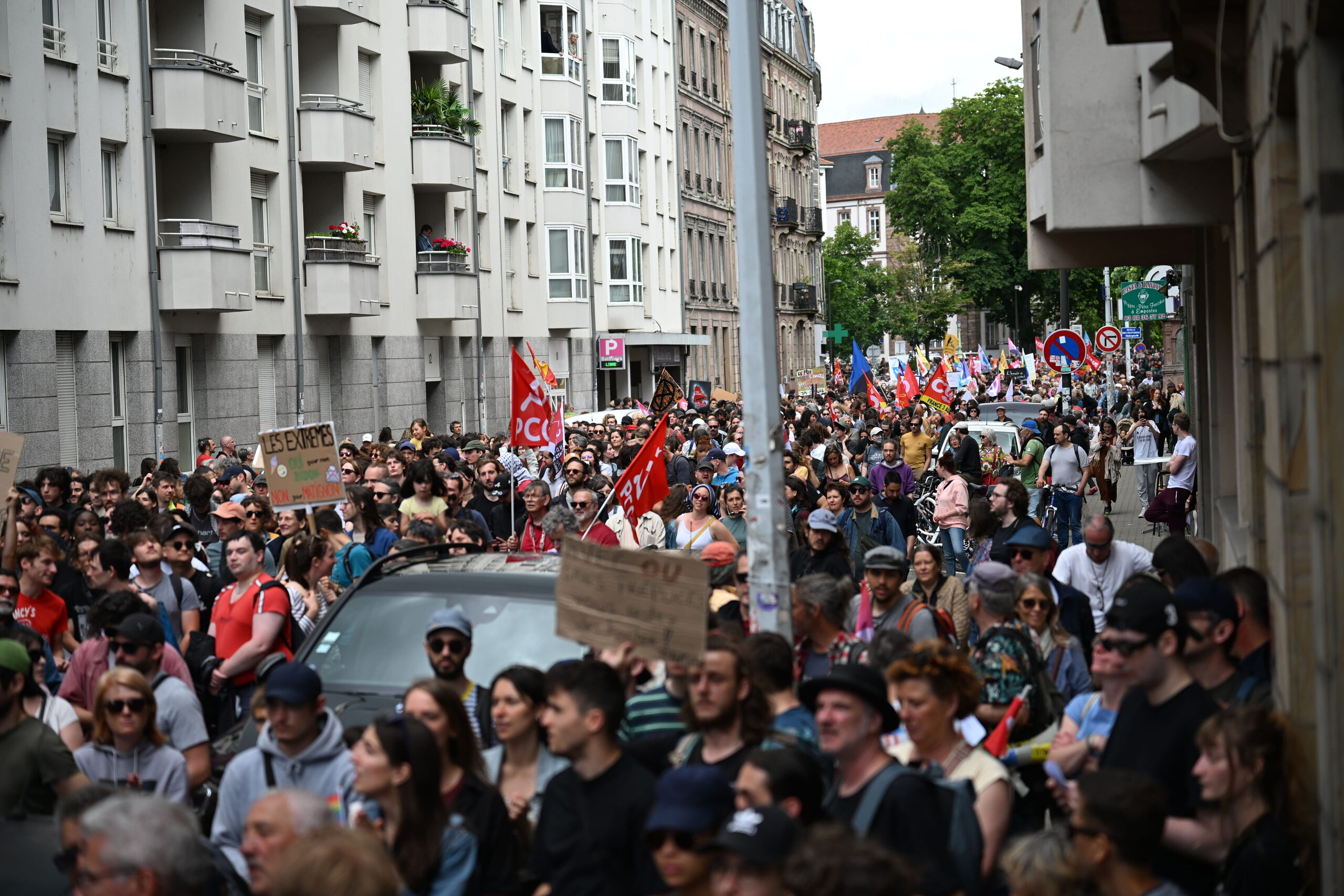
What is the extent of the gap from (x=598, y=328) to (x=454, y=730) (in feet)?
153

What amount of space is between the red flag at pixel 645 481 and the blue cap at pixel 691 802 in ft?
29.2

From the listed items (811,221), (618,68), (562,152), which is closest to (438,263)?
(562,152)

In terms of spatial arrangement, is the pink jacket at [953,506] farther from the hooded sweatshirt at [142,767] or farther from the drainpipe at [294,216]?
the drainpipe at [294,216]

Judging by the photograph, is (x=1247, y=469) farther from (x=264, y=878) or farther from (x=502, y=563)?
(x=264, y=878)

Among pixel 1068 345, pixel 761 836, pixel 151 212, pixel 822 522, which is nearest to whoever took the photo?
pixel 761 836

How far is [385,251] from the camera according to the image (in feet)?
117

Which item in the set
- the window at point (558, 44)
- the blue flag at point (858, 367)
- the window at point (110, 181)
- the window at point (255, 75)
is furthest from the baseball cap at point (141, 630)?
the window at point (558, 44)

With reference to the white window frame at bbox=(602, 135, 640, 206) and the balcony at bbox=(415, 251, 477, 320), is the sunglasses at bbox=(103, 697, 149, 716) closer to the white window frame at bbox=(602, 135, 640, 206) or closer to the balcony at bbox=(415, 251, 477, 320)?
the balcony at bbox=(415, 251, 477, 320)

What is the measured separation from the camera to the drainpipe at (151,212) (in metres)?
25.6

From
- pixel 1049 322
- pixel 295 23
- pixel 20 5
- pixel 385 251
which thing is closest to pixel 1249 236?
pixel 20 5

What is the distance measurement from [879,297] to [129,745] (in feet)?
332

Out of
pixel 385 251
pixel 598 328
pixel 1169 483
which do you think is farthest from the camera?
pixel 598 328

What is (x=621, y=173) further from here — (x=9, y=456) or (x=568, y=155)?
(x=9, y=456)

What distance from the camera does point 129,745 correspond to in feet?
21.4
